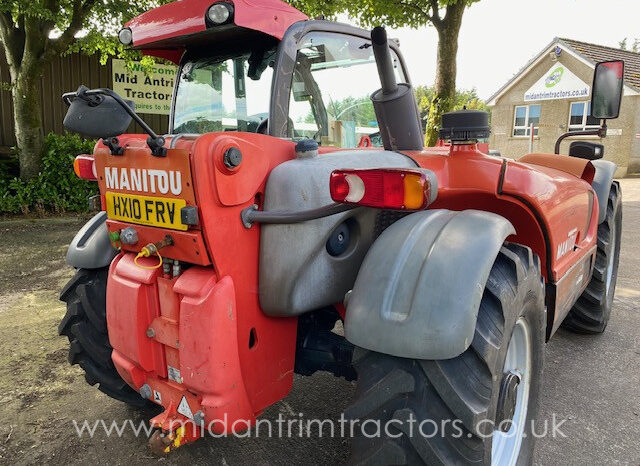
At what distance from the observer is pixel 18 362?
3.39 meters

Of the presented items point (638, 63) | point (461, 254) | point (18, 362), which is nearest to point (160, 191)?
point (461, 254)

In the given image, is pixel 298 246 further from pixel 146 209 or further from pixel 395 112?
pixel 395 112

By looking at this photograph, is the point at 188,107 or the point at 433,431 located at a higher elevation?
the point at 188,107

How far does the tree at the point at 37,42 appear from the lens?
7961mm

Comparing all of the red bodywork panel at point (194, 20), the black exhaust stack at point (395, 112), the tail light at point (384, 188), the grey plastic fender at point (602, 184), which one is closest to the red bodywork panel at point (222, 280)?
the black exhaust stack at point (395, 112)

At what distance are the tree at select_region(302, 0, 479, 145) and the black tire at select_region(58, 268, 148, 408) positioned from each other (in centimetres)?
818

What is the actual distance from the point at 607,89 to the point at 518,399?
6.63ft

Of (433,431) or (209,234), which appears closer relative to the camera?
Result: (433,431)

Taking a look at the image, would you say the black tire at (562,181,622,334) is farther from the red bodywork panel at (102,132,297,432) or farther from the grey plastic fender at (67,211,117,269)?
the grey plastic fender at (67,211,117,269)

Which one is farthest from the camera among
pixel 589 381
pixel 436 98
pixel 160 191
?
pixel 436 98

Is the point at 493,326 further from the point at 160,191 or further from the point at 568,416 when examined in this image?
the point at 568,416

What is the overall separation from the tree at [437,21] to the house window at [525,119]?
15.7 metres

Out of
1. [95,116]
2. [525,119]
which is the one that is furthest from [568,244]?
[525,119]

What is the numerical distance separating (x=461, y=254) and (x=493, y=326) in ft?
0.86
